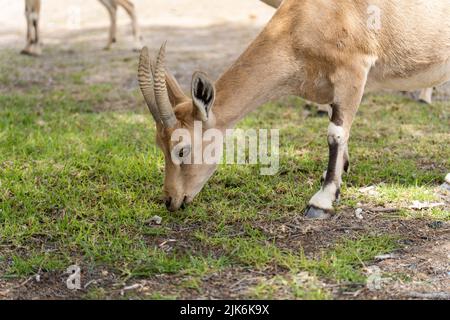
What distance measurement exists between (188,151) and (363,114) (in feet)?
12.0

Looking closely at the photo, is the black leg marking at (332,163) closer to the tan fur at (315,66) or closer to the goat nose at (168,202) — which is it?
the tan fur at (315,66)

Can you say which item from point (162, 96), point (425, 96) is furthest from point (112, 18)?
point (162, 96)

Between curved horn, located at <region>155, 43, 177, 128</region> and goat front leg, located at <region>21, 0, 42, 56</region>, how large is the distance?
7232 mm

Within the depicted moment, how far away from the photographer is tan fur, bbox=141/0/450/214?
5.37m

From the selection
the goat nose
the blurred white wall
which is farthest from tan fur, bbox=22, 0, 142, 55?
the goat nose

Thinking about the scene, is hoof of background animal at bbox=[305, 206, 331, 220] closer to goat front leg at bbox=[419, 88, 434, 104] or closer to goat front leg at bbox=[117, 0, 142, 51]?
goat front leg at bbox=[419, 88, 434, 104]

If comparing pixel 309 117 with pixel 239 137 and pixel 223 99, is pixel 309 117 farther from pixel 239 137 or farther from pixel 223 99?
pixel 223 99

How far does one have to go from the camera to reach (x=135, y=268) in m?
4.67

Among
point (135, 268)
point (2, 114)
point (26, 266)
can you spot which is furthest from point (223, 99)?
point (2, 114)

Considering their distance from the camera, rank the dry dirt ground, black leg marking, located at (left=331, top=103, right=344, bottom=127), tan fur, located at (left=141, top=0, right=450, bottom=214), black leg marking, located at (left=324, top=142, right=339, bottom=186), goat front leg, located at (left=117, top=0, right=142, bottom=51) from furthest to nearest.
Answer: goat front leg, located at (left=117, top=0, right=142, bottom=51) → black leg marking, located at (left=324, top=142, right=339, bottom=186) → black leg marking, located at (left=331, top=103, right=344, bottom=127) → tan fur, located at (left=141, top=0, right=450, bottom=214) → the dry dirt ground

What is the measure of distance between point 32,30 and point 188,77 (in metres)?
3.18

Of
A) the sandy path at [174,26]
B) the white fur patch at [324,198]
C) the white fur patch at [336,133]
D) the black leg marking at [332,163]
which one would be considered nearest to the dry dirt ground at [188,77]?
the sandy path at [174,26]

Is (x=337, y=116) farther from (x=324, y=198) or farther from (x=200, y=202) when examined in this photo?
(x=200, y=202)

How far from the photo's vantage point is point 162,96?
502cm
